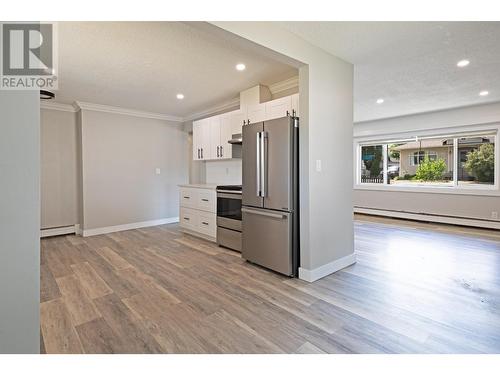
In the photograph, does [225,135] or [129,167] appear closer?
[225,135]

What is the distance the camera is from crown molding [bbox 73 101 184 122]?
4.92m

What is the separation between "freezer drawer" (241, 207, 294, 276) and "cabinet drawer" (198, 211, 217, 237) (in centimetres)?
100

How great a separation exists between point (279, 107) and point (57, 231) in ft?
15.2

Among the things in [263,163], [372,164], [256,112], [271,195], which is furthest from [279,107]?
[372,164]

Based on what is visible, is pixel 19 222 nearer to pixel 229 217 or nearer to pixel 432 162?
pixel 229 217

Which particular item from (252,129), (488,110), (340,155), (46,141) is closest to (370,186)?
(488,110)

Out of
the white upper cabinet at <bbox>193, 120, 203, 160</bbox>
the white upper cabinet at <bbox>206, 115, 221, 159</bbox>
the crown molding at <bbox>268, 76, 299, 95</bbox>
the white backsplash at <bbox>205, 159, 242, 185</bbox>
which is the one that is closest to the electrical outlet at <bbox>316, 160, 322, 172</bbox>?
the crown molding at <bbox>268, 76, 299, 95</bbox>

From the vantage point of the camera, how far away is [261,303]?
7.72ft

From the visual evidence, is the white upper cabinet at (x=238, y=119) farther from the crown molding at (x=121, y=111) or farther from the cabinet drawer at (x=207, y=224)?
the crown molding at (x=121, y=111)

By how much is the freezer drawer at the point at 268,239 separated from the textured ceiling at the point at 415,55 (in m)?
1.82

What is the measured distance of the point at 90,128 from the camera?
16.5 feet

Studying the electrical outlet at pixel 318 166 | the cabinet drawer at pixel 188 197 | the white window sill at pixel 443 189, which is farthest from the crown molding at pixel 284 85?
the white window sill at pixel 443 189

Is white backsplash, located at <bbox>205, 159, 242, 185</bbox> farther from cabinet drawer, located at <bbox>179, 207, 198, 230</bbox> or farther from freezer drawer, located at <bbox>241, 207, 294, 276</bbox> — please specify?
freezer drawer, located at <bbox>241, 207, 294, 276</bbox>

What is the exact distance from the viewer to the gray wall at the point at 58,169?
487cm
